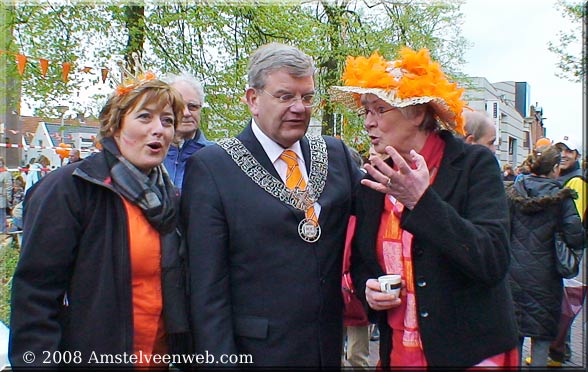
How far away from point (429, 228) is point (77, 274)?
131cm

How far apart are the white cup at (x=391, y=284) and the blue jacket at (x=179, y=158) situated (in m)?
1.66

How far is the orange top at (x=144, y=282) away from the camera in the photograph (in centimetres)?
203

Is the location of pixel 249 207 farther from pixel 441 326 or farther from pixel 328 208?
pixel 441 326

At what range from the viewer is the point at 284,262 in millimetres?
2066

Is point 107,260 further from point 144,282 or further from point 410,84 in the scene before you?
point 410,84

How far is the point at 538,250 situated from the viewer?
4.11 metres

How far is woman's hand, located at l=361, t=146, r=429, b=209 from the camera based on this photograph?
176cm

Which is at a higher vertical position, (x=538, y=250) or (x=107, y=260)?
(x=107, y=260)

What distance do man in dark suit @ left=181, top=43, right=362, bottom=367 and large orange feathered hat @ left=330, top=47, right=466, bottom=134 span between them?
0.22 m

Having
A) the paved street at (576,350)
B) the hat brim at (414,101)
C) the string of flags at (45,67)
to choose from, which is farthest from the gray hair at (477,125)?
the string of flags at (45,67)

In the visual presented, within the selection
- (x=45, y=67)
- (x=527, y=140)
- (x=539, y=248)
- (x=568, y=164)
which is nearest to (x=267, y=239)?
(x=539, y=248)

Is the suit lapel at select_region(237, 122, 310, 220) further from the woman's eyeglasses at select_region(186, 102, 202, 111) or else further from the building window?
the building window

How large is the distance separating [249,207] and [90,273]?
650mm

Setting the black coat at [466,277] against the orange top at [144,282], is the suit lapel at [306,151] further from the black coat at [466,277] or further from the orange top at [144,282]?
the orange top at [144,282]
